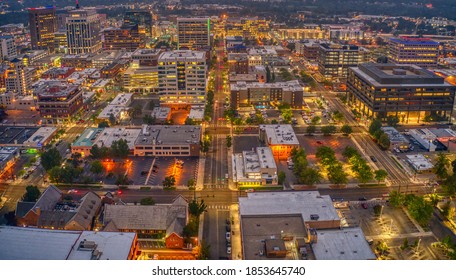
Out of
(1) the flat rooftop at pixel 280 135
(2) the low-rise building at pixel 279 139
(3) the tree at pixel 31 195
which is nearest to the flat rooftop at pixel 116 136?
(3) the tree at pixel 31 195

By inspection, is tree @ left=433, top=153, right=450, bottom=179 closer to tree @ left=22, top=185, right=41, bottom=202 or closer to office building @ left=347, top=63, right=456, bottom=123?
office building @ left=347, top=63, right=456, bottom=123

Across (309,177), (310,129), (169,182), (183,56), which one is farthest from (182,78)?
(309,177)

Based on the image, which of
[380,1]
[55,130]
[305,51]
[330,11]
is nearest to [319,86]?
[305,51]

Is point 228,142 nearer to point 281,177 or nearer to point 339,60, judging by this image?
point 281,177

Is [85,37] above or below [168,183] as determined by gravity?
above

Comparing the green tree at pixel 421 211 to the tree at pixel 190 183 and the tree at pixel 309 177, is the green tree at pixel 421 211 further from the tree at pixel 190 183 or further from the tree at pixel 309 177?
the tree at pixel 190 183
